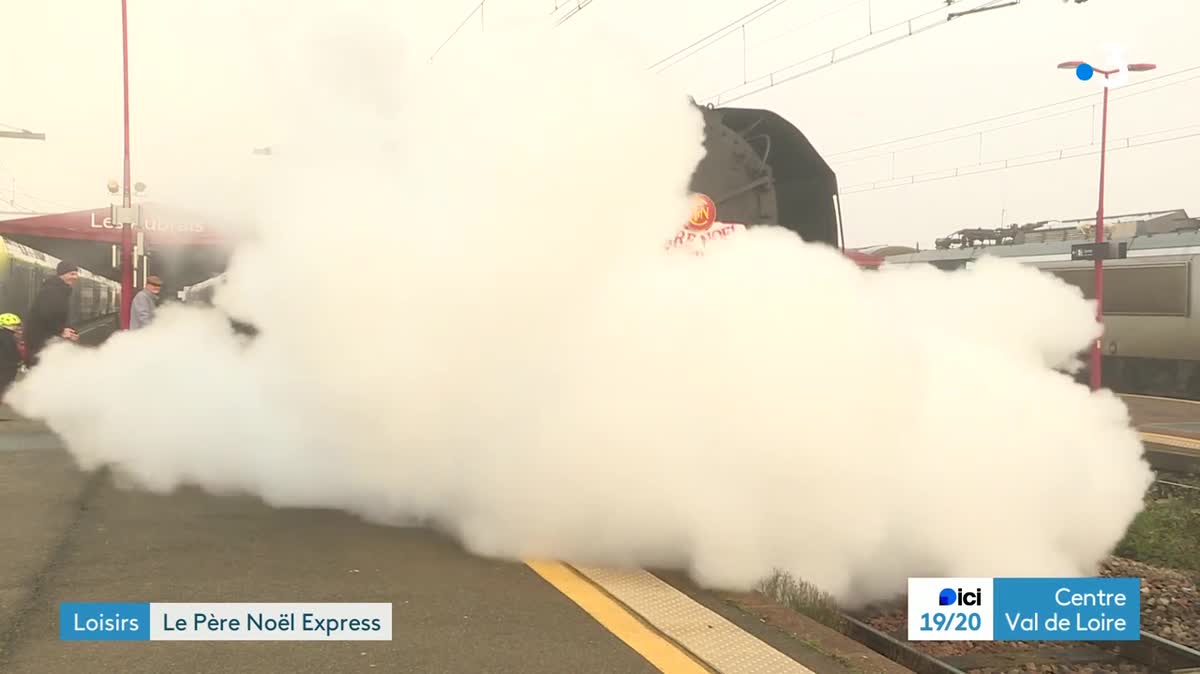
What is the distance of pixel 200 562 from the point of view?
5.86m

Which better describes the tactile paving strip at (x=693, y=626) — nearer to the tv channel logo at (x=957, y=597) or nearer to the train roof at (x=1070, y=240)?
the tv channel logo at (x=957, y=597)

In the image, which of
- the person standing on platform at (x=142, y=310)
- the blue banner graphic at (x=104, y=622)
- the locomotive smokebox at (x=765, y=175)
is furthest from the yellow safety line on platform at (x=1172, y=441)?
the blue banner graphic at (x=104, y=622)

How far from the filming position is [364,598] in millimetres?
Answer: 5277

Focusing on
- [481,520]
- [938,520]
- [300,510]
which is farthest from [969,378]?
[300,510]

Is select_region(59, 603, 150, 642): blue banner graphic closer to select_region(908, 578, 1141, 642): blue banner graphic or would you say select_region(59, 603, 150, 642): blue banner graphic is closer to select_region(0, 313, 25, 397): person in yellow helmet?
select_region(908, 578, 1141, 642): blue banner graphic

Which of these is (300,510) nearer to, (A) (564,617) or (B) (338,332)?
(B) (338,332)

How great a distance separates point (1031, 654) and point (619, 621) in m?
2.66

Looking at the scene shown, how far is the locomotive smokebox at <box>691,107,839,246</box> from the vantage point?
8.63 meters

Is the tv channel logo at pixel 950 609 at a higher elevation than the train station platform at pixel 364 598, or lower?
lower

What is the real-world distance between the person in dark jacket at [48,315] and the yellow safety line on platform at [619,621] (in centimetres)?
893

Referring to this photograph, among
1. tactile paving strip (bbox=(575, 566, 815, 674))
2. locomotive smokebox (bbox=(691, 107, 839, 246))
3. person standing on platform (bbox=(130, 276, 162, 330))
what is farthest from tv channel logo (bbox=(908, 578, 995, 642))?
person standing on platform (bbox=(130, 276, 162, 330))

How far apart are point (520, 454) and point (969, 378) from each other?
2.99 meters

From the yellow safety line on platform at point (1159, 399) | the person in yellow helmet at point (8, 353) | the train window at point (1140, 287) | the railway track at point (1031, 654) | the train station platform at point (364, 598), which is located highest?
the train window at point (1140, 287)

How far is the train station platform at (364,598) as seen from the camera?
4453 millimetres
